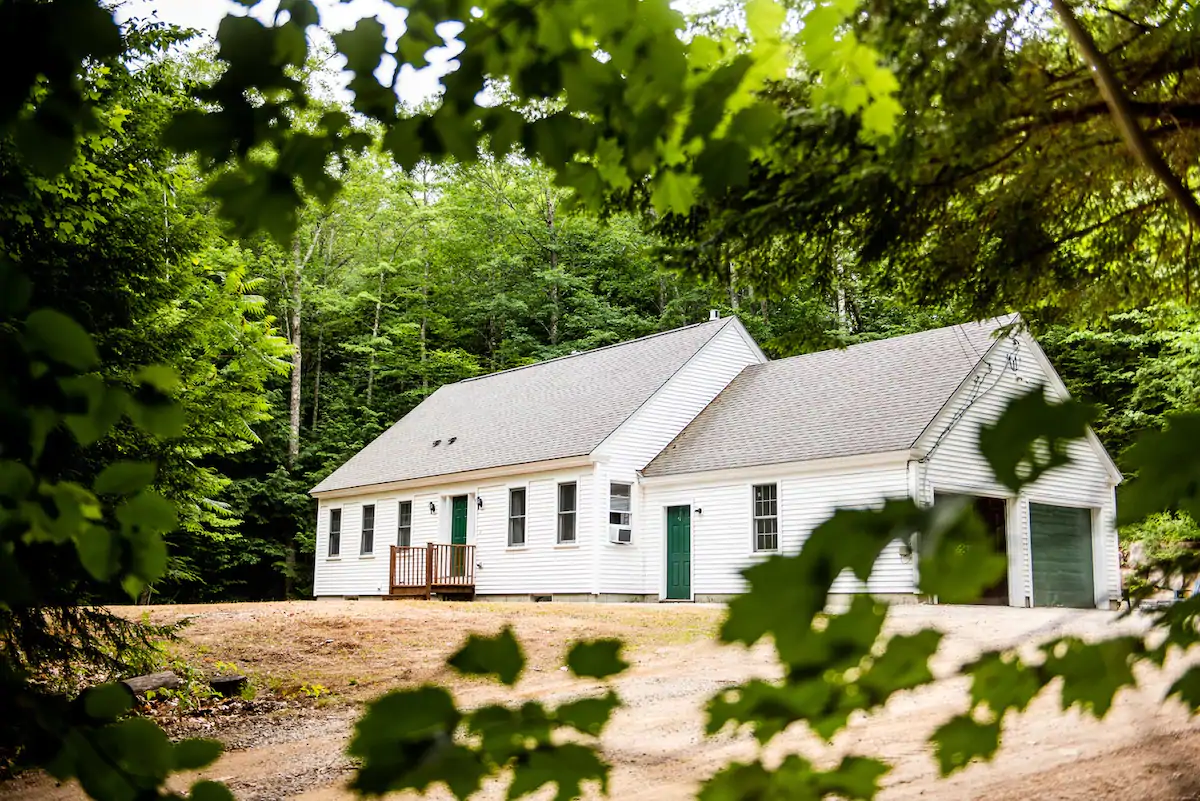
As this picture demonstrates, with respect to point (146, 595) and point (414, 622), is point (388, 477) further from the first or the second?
point (414, 622)

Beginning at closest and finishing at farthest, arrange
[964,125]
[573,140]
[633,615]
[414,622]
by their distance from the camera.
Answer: [573,140]
[964,125]
[414,622]
[633,615]

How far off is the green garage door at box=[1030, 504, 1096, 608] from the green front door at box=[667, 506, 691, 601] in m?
6.77

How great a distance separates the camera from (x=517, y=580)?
23.1 metres

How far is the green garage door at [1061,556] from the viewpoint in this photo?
19484mm

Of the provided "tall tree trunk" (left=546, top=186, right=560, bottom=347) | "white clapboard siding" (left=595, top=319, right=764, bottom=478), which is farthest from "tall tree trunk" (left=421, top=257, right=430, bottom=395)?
"white clapboard siding" (left=595, top=319, right=764, bottom=478)

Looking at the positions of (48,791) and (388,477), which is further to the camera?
(388,477)

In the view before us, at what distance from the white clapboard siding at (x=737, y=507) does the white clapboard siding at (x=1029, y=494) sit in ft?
3.35

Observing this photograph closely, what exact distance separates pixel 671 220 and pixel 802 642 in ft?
15.9

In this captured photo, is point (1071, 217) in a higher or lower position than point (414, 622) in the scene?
higher

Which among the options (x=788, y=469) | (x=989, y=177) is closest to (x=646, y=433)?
(x=788, y=469)

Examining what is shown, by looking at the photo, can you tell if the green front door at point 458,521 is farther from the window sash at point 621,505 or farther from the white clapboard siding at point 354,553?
the window sash at point 621,505

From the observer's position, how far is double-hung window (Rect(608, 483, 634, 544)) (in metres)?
21.9

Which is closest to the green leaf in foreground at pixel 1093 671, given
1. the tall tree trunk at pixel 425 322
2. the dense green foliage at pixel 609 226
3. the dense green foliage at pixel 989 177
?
the dense green foliage at pixel 609 226

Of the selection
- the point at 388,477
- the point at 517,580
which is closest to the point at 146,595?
the point at 388,477
